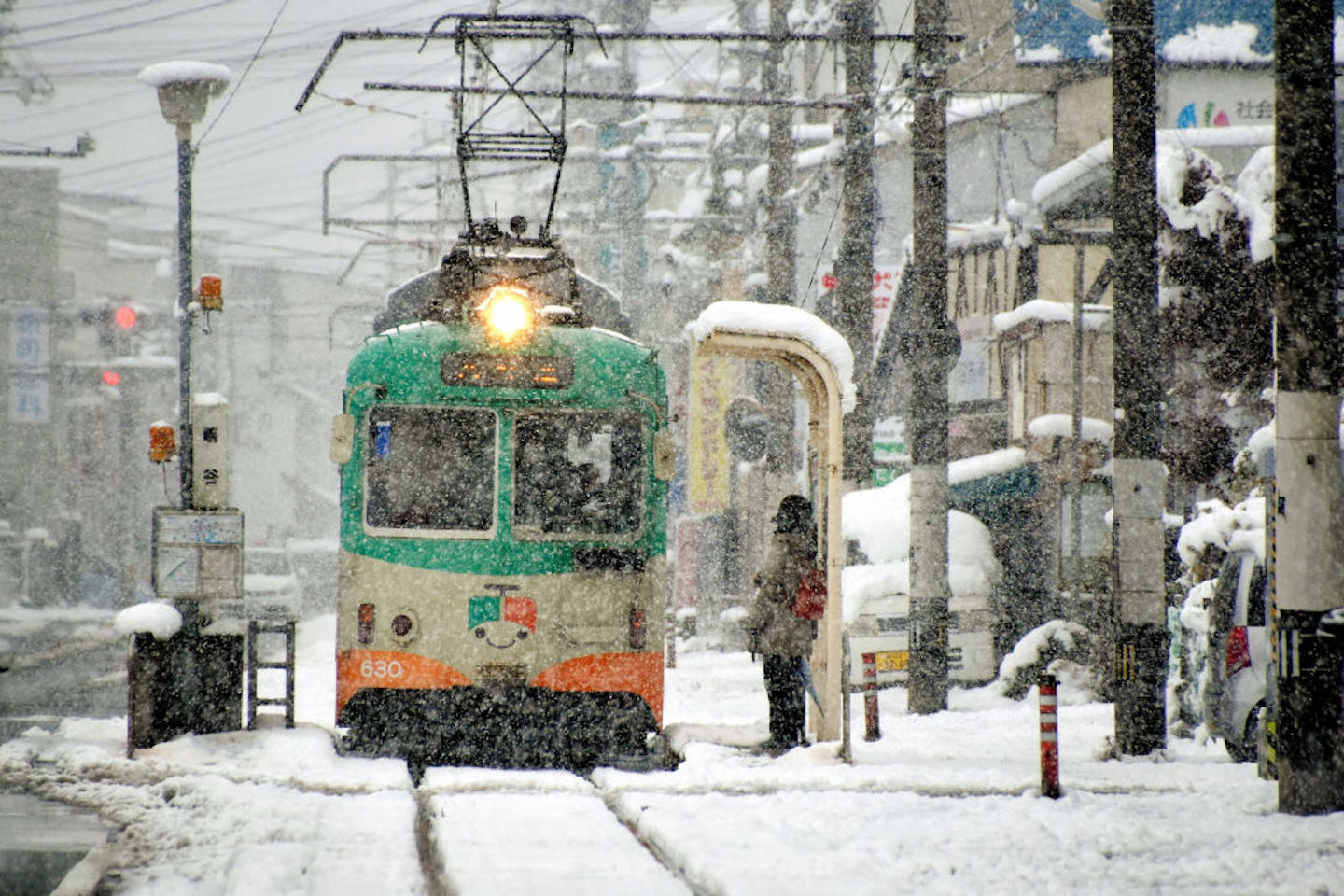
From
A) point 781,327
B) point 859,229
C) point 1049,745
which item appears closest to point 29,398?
point 859,229

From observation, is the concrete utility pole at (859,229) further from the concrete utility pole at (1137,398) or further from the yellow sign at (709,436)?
the yellow sign at (709,436)

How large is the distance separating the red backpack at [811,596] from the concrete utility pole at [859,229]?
4.34 meters

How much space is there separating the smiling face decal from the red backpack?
189 cm

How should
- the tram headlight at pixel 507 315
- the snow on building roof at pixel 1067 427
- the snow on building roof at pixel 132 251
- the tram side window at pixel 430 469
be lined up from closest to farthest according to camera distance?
the tram side window at pixel 430 469
the tram headlight at pixel 507 315
the snow on building roof at pixel 1067 427
the snow on building roof at pixel 132 251

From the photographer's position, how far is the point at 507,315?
10.5 metres

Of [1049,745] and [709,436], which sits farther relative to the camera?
[709,436]

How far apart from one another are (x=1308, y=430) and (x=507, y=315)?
17.1 feet

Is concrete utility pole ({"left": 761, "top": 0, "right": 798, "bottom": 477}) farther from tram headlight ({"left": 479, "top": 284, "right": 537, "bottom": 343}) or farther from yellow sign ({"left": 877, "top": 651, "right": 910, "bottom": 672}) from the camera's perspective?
tram headlight ({"left": 479, "top": 284, "right": 537, "bottom": 343})

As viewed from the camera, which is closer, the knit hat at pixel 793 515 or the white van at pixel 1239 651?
the white van at pixel 1239 651

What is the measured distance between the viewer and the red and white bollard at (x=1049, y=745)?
29.1ft

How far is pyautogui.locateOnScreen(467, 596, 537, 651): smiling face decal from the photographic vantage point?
399 inches

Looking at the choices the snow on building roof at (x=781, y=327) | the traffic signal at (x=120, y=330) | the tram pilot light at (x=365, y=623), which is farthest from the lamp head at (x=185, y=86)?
the traffic signal at (x=120, y=330)

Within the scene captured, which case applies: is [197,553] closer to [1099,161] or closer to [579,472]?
[579,472]

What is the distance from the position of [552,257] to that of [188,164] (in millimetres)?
3803
